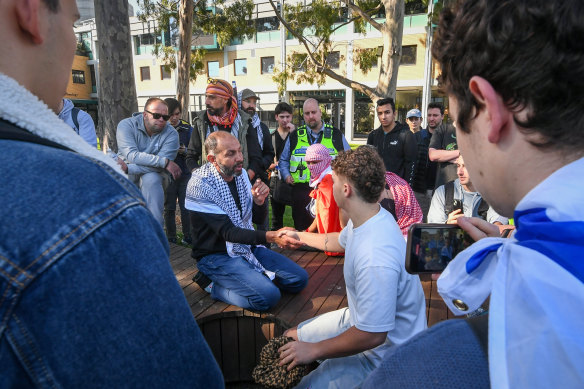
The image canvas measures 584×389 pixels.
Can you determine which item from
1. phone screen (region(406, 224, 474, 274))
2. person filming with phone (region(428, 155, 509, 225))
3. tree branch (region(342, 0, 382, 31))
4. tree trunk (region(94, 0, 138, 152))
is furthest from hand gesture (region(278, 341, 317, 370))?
tree branch (region(342, 0, 382, 31))

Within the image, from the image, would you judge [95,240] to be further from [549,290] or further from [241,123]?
[241,123]

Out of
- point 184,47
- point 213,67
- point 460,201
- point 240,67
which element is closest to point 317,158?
point 460,201

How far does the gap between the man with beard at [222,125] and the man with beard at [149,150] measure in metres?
0.34

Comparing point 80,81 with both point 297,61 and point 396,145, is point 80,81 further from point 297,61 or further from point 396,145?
point 396,145

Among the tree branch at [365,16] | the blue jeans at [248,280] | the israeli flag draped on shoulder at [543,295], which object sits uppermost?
the tree branch at [365,16]

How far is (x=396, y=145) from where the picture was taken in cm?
512

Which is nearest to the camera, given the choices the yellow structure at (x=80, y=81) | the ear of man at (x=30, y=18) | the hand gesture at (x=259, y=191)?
the ear of man at (x=30, y=18)

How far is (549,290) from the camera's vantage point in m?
0.53

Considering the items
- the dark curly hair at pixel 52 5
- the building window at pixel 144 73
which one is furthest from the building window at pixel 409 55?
the dark curly hair at pixel 52 5

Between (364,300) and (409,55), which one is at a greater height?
(409,55)

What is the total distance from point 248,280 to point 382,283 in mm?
1469

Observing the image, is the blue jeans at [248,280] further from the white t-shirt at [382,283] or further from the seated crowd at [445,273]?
the seated crowd at [445,273]

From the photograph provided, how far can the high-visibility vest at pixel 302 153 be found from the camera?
16.8 feet

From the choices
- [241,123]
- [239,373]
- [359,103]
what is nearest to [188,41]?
[241,123]
